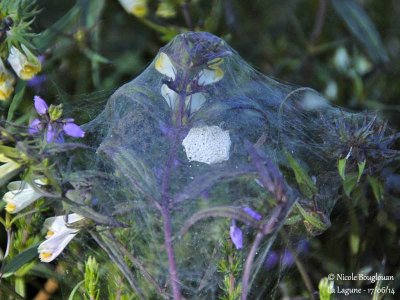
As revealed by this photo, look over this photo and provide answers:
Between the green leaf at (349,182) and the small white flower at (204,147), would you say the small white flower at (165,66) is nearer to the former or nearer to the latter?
the small white flower at (204,147)

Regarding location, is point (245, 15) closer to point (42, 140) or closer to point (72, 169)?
point (72, 169)

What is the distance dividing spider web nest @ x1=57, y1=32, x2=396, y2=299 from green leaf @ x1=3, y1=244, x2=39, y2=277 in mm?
202

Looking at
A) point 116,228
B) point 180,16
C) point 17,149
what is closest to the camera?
point 17,149

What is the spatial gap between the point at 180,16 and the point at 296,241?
1225mm

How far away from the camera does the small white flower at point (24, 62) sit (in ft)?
5.25

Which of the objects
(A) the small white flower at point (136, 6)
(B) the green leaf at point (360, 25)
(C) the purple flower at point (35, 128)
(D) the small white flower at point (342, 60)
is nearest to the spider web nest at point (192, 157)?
(C) the purple flower at point (35, 128)

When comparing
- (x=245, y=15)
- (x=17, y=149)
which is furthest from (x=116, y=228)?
(x=245, y=15)

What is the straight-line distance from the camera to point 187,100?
4.65 ft

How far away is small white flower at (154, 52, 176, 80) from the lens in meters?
1.52

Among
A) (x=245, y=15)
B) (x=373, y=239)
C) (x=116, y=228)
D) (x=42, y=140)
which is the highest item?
(x=42, y=140)

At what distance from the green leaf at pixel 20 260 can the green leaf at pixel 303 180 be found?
0.58 metres

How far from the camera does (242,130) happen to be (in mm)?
1565

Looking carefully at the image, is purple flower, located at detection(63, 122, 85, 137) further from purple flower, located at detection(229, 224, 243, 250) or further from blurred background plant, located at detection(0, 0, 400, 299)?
purple flower, located at detection(229, 224, 243, 250)

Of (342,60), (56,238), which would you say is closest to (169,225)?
(56,238)
